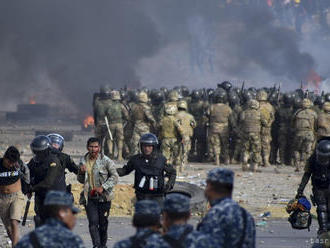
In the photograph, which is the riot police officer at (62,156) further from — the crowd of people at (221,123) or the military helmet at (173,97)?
Result: the military helmet at (173,97)

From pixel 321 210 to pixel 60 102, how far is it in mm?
42214

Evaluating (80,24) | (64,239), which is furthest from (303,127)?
(80,24)

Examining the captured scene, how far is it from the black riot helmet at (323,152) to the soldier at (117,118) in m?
12.3

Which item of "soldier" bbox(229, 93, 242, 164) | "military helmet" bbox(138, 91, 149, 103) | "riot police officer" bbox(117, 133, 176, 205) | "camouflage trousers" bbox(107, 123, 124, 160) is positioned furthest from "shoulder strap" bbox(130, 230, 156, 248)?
"camouflage trousers" bbox(107, 123, 124, 160)

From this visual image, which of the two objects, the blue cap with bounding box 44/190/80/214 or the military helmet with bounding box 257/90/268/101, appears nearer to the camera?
the blue cap with bounding box 44/190/80/214

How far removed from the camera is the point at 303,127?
19.4 metres

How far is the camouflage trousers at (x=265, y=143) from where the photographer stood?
66.1ft

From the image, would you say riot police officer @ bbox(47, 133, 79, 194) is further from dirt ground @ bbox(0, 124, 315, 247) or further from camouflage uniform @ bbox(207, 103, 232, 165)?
camouflage uniform @ bbox(207, 103, 232, 165)

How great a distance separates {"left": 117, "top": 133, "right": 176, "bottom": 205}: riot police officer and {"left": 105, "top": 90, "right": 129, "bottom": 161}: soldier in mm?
11673

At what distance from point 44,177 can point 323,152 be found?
302 centimetres

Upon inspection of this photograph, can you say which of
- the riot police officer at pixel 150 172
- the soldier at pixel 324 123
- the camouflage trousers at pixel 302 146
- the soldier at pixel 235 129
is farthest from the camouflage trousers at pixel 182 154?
the riot police officer at pixel 150 172

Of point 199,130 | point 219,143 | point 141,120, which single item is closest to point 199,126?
point 199,130

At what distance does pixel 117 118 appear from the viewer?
2108 centimetres

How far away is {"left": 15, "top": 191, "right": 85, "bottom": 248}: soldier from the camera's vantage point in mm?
4996
